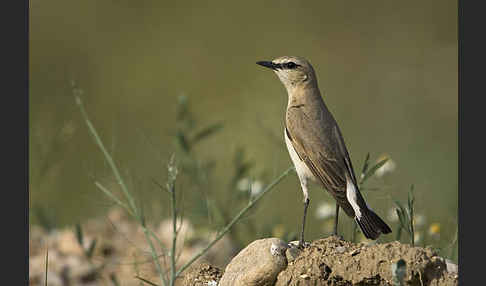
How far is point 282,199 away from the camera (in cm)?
1059

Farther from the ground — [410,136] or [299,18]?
[299,18]

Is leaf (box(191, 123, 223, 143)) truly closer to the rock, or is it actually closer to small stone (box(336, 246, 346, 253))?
the rock

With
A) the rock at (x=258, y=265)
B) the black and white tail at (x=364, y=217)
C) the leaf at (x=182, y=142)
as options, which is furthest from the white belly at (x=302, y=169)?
the leaf at (x=182, y=142)

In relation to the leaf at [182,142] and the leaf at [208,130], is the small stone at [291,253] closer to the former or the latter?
the leaf at [208,130]

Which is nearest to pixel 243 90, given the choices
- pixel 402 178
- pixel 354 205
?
pixel 402 178

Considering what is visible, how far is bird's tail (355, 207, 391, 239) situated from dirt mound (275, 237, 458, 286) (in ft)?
1.55

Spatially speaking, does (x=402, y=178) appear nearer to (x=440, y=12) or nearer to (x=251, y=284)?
(x=440, y=12)

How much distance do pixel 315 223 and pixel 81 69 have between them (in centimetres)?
666

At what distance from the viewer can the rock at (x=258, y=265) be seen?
14.7ft

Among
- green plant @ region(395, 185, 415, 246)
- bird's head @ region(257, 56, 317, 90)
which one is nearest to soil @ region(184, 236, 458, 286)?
green plant @ region(395, 185, 415, 246)

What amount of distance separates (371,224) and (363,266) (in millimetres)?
790

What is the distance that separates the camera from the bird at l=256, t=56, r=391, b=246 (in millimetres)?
5211

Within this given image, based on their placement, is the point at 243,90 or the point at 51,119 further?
the point at 243,90

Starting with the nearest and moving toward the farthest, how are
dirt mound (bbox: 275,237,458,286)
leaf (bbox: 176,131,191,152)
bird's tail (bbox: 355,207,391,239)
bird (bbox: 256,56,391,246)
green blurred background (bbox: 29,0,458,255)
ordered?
dirt mound (bbox: 275,237,458,286) → bird's tail (bbox: 355,207,391,239) → bird (bbox: 256,56,391,246) → leaf (bbox: 176,131,191,152) → green blurred background (bbox: 29,0,458,255)
